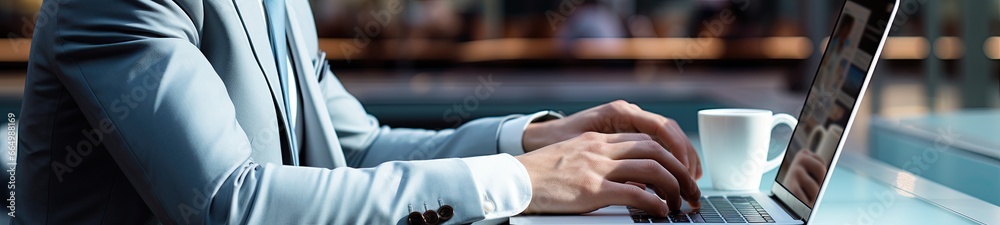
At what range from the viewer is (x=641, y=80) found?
31.6ft

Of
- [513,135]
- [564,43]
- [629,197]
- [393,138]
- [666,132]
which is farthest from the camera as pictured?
[564,43]

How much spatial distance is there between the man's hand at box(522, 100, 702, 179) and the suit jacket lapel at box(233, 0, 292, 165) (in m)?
0.33

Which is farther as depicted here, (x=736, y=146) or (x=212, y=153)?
(x=736, y=146)

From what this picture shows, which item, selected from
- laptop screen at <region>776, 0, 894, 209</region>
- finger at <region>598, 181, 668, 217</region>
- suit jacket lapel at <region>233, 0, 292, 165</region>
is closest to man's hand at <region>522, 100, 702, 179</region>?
laptop screen at <region>776, 0, 894, 209</region>

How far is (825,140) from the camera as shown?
3.09 feet

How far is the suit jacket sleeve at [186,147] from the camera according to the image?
2.53 feet

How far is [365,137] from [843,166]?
71cm

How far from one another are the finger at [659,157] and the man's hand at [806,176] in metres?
0.10

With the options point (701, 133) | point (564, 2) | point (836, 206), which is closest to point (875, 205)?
point (836, 206)

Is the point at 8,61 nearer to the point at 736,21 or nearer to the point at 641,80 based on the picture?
the point at 641,80

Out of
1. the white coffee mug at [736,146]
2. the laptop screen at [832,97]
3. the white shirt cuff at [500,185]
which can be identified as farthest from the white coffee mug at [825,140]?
the white shirt cuff at [500,185]

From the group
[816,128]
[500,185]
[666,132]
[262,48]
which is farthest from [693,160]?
[262,48]

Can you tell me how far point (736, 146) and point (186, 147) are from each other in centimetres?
64

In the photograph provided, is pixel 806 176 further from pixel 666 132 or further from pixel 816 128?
pixel 666 132
